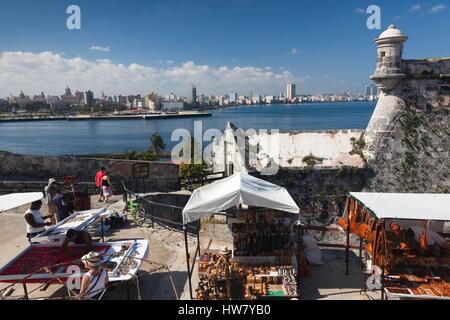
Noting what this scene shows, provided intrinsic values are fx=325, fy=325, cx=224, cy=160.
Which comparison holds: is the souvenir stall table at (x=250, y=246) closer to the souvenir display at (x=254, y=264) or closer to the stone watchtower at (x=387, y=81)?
the souvenir display at (x=254, y=264)

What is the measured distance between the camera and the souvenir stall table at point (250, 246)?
643cm

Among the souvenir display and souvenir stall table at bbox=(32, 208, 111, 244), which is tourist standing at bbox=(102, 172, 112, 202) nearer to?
souvenir stall table at bbox=(32, 208, 111, 244)

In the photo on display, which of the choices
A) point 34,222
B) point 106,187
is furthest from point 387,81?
point 34,222

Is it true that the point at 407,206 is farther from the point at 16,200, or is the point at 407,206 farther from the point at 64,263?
the point at 16,200

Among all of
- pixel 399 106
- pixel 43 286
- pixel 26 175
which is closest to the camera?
pixel 43 286

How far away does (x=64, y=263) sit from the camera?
632cm

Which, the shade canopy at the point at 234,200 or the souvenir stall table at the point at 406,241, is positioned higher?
the shade canopy at the point at 234,200

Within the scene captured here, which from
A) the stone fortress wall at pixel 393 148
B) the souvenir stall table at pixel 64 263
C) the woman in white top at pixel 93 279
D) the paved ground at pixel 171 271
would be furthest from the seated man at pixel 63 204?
the stone fortress wall at pixel 393 148

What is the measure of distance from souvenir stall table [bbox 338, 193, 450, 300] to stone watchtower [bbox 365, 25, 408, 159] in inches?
271

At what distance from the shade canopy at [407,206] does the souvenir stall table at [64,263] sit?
486 cm
